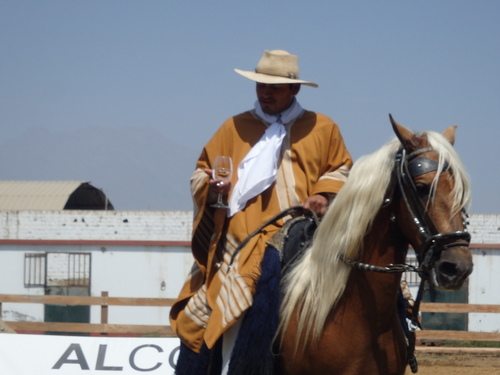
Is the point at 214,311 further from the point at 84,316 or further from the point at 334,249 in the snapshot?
the point at 84,316

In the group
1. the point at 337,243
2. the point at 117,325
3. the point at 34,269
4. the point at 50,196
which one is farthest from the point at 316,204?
the point at 50,196

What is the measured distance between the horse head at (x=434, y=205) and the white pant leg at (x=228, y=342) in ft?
3.21

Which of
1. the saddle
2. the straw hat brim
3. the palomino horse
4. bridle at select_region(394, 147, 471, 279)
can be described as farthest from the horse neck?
the straw hat brim

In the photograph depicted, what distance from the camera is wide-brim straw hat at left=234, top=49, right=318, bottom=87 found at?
4520mm

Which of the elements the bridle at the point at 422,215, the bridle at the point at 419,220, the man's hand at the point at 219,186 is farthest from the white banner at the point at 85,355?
the bridle at the point at 422,215

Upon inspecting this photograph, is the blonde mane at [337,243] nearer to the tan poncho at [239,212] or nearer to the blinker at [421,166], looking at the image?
the blinker at [421,166]

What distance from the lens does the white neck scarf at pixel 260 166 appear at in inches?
169

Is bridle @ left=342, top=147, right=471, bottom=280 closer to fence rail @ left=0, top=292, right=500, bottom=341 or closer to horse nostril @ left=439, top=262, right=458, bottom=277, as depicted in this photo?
horse nostril @ left=439, top=262, right=458, bottom=277

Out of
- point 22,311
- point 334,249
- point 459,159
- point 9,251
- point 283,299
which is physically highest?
point 459,159

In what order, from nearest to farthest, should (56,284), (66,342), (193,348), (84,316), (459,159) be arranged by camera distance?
(459,159) < (193,348) < (66,342) < (84,316) < (56,284)

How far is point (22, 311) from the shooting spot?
831 inches

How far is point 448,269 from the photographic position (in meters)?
3.41

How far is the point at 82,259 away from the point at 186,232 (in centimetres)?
298

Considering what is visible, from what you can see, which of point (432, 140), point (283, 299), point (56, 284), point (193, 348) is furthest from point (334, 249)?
point (56, 284)
